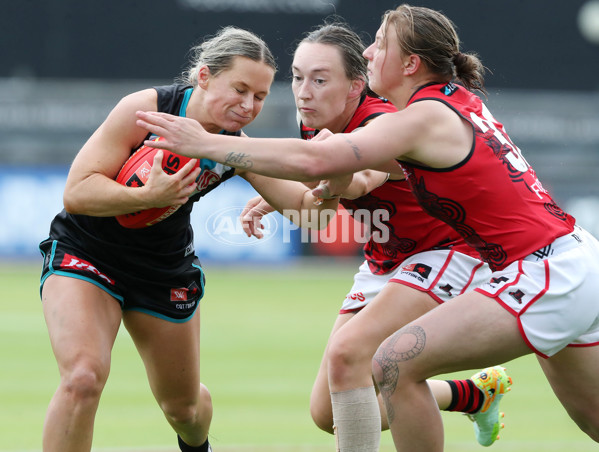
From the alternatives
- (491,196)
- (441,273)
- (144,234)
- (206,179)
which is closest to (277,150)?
(206,179)

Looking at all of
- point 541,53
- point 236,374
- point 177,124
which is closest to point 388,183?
point 177,124

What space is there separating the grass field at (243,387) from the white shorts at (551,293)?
7.53 ft

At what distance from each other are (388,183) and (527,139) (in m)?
15.9

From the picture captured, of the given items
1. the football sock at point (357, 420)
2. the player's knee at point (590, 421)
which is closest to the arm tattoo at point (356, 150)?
the football sock at point (357, 420)

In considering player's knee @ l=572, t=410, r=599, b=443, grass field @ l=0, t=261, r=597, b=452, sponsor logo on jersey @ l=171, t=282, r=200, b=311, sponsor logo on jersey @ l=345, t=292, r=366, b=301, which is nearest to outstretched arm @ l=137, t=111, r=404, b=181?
sponsor logo on jersey @ l=171, t=282, r=200, b=311

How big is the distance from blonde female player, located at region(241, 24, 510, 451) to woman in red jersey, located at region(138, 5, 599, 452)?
0.42m

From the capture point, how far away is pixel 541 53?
68.6ft

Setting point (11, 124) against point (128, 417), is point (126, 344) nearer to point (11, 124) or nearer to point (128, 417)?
point (128, 417)

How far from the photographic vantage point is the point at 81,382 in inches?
169

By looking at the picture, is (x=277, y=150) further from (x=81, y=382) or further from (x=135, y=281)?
(x=81, y=382)

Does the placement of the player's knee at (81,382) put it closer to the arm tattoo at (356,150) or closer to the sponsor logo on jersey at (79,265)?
the sponsor logo on jersey at (79,265)

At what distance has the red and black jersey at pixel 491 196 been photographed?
4.22 m

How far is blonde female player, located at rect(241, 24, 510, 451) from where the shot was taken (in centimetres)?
473

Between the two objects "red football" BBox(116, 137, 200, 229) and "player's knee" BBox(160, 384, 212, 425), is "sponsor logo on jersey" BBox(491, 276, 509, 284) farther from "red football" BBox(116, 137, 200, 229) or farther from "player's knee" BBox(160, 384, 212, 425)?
"player's knee" BBox(160, 384, 212, 425)
